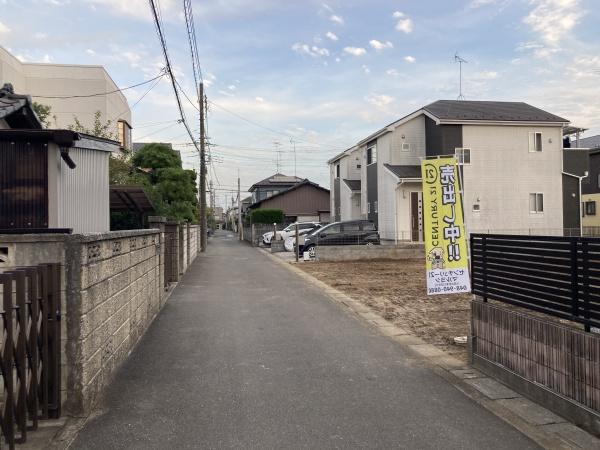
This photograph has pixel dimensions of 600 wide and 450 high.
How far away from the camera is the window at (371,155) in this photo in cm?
2992

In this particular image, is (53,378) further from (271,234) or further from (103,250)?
(271,234)

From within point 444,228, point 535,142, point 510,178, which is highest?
point 535,142

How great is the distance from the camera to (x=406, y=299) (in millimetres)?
11406

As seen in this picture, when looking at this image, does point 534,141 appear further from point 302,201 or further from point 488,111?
point 302,201

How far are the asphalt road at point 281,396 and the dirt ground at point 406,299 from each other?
92 centimetres

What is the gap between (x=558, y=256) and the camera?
4.55 metres

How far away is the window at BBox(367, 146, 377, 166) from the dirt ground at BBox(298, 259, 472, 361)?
11.4 meters

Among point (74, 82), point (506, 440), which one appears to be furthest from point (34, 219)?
point (74, 82)

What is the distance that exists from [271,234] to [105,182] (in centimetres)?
2563

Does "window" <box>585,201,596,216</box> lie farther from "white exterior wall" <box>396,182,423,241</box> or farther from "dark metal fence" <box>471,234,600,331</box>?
"dark metal fence" <box>471,234,600,331</box>

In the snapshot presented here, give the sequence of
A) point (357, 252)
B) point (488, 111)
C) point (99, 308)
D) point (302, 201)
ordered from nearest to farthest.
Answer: point (99, 308) < point (357, 252) < point (488, 111) < point (302, 201)

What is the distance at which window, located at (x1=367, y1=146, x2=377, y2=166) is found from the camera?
29922mm

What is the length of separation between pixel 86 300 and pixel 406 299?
27.1 ft

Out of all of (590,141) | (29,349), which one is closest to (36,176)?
(29,349)
